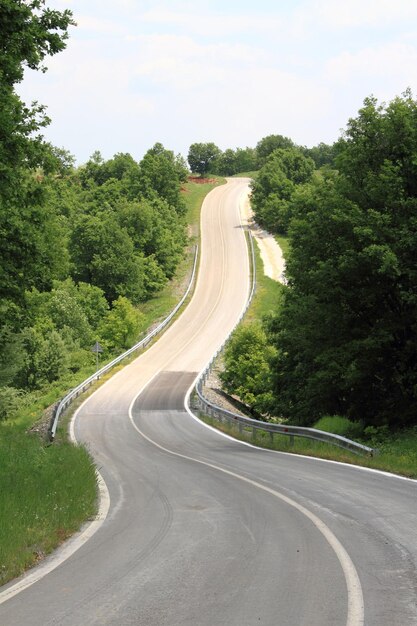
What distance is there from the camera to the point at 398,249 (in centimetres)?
2094

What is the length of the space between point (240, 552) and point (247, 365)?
3543 cm

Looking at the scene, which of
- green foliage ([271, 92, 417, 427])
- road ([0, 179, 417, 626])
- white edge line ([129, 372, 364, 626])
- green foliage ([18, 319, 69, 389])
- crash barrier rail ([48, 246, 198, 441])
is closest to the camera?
white edge line ([129, 372, 364, 626])

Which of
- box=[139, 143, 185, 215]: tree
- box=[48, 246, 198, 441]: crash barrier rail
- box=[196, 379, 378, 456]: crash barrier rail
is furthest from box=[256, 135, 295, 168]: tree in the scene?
box=[196, 379, 378, 456]: crash barrier rail

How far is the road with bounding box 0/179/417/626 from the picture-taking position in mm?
5656

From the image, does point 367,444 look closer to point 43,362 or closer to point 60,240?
point 60,240

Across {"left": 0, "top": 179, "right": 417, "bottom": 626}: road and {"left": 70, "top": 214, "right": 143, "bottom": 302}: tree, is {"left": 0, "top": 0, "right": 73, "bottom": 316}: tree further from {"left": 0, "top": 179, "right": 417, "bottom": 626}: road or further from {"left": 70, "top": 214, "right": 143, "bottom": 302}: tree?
{"left": 70, "top": 214, "right": 143, "bottom": 302}: tree

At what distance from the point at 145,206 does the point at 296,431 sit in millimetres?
59706

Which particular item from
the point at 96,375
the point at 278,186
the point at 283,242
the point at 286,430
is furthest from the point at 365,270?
the point at 278,186

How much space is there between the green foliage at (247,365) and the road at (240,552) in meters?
22.6

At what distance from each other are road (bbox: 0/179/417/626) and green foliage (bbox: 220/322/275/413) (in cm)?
2264

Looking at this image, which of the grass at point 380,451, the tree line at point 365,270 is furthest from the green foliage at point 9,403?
the tree line at point 365,270

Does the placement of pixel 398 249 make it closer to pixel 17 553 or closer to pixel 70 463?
pixel 70 463

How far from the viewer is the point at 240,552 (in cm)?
765

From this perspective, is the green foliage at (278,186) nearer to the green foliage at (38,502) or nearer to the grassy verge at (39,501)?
the grassy verge at (39,501)
